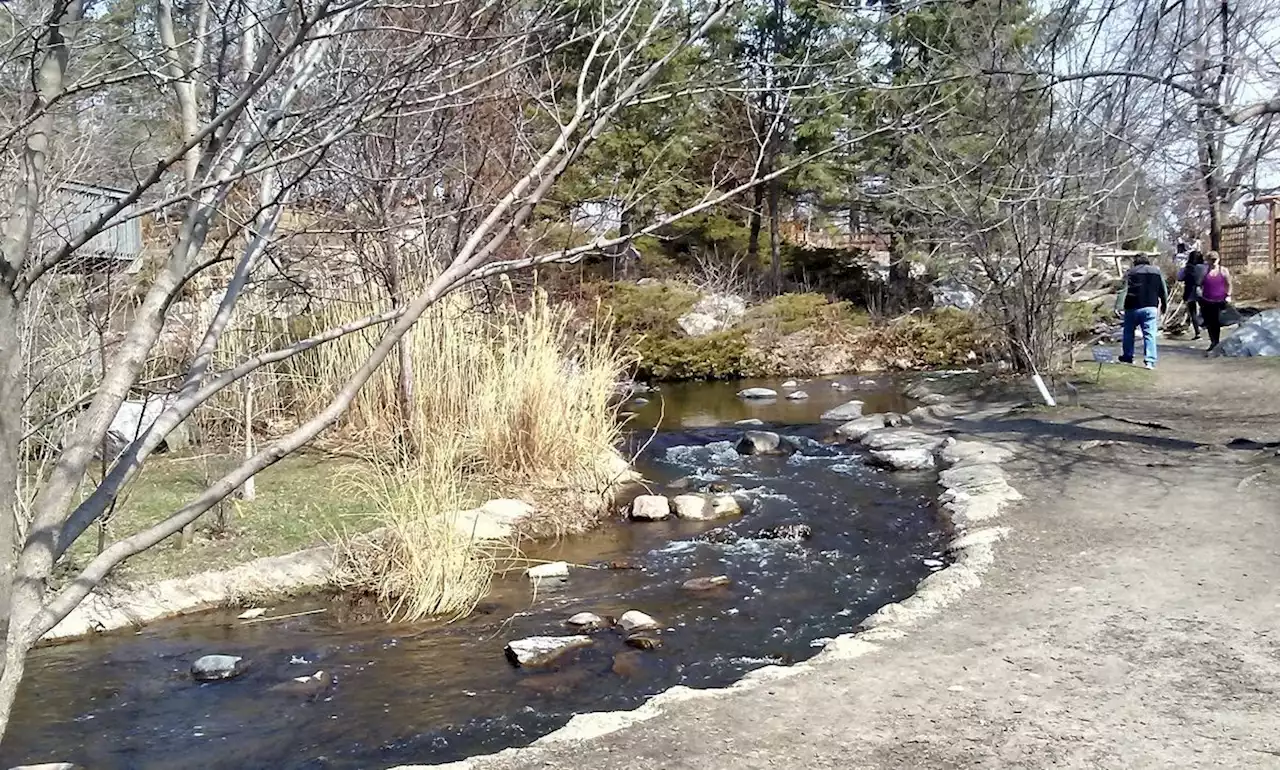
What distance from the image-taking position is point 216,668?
492 centimetres

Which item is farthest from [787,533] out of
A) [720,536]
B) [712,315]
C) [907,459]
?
[712,315]

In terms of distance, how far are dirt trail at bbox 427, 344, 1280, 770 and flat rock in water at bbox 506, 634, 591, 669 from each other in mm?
1417

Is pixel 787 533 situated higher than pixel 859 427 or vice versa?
pixel 859 427

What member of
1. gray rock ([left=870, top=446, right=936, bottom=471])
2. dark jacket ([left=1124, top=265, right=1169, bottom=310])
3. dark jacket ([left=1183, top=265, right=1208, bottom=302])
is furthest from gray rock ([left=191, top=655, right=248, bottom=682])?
dark jacket ([left=1183, top=265, right=1208, bottom=302])

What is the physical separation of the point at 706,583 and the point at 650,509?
179cm

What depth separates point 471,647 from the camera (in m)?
5.27

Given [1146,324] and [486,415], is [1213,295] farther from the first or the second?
[486,415]

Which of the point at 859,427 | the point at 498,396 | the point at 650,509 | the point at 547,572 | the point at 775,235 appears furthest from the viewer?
the point at 775,235

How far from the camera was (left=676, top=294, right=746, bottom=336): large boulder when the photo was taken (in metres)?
19.2

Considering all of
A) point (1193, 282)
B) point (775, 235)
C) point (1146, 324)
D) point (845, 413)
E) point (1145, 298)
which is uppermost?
point (775, 235)

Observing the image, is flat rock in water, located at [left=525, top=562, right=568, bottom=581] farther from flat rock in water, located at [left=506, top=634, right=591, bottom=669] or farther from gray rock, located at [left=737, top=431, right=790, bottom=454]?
gray rock, located at [left=737, top=431, right=790, bottom=454]

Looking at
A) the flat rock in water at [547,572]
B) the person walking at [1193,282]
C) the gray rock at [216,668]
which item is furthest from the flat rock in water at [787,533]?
the person walking at [1193,282]

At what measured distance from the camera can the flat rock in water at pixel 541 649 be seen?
16.3 ft

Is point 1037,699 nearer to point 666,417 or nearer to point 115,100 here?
point 115,100
